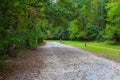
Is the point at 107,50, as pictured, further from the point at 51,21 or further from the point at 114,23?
the point at 114,23

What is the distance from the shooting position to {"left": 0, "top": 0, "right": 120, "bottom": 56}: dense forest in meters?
13.4

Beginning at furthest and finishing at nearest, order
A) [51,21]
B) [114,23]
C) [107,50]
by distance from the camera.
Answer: [114,23] < [51,21] < [107,50]

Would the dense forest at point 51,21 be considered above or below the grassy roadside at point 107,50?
above

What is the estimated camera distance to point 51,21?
115ft

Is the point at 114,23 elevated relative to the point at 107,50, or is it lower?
elevated

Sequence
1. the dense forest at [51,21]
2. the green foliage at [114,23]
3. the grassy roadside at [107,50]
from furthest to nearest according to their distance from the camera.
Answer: the green foliage at [114,23]
the grassy roadside at [107,50]
the dense forest at [51,21]

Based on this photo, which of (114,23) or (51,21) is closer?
(51,21)

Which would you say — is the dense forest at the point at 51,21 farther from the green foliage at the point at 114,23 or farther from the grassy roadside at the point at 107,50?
the grassy roadside at the point at 107,50

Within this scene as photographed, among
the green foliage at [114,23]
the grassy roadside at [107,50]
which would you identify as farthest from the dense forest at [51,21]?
the grassy roadside at [107,50]

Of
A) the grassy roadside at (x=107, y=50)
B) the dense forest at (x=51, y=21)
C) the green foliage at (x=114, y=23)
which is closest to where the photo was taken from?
the dense forest at (x=51, y=21)

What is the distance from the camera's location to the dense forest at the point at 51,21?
13.4m

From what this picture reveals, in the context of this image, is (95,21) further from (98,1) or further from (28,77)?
(28,77)

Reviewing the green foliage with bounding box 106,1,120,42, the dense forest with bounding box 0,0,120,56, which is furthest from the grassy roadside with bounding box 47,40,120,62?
the green foliage with bounding box 106,1,120,42

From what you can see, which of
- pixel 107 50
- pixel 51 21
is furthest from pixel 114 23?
pixel 107 50
